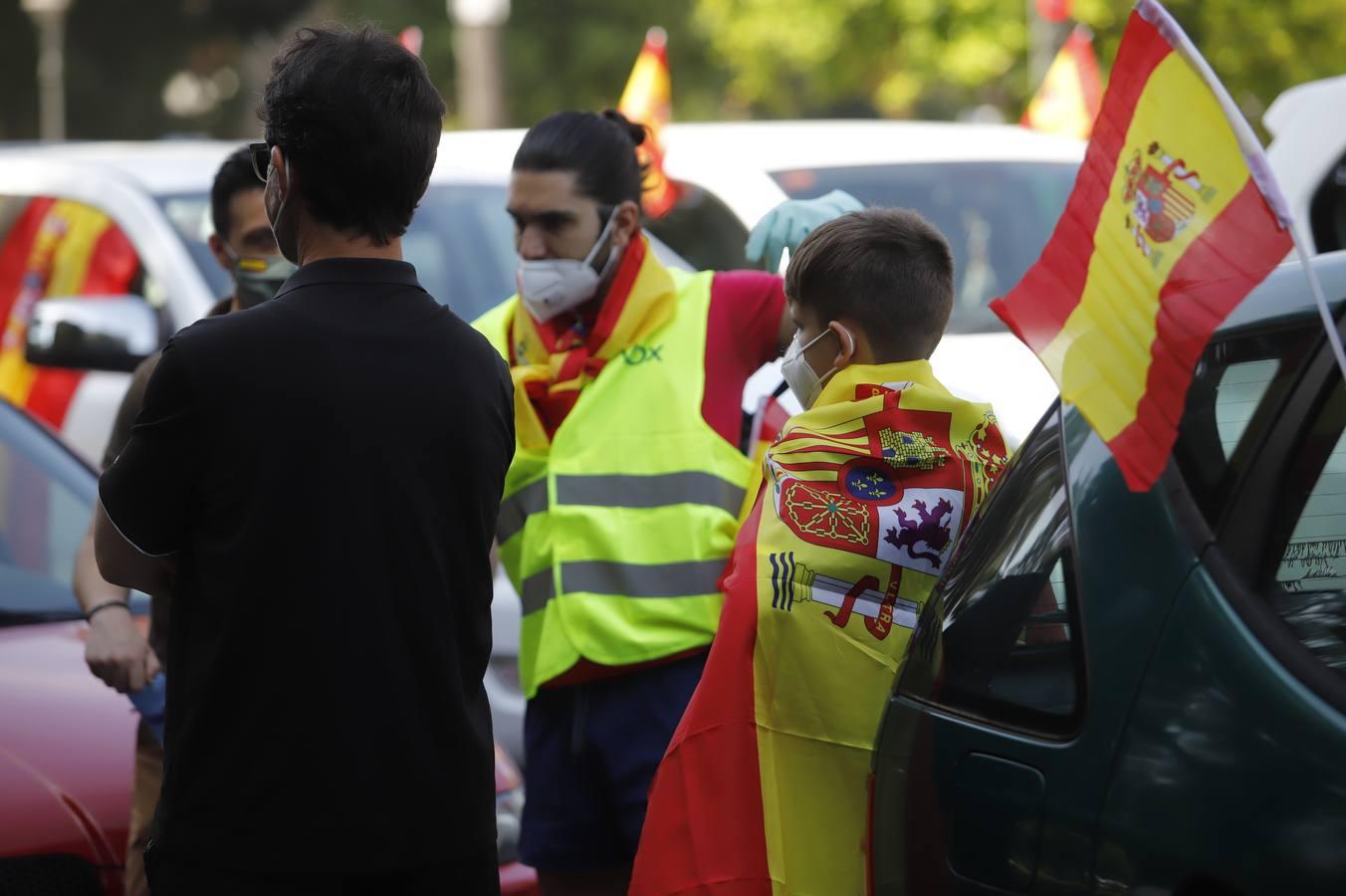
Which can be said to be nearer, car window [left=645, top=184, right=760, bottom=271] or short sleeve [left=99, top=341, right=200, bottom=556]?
short sleeve [left=99, top=341, right=200, bottom=556]

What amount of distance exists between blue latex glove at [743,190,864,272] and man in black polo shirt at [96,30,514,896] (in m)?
1.30

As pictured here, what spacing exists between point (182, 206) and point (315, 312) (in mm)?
5008

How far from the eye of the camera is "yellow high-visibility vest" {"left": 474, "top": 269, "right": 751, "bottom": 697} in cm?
347

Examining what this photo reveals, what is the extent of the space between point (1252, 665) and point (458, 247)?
16.4 ft

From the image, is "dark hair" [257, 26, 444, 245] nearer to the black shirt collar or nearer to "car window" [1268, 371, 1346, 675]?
the black shirt collar

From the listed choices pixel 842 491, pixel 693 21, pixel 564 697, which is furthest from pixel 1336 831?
pixel 693 21

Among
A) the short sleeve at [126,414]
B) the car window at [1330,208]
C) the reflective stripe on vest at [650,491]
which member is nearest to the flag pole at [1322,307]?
the reflective stripe on vest at [650,491]

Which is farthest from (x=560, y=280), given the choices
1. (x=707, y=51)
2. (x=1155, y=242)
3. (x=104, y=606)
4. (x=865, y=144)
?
(x=707, y=51)

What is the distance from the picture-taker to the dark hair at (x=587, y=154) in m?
3.70

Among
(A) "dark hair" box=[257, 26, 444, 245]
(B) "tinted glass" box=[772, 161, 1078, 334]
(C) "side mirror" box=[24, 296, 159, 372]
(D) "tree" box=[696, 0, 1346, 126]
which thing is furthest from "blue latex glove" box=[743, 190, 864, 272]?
(D) "tree" box=[696, 0, 1346, 126]

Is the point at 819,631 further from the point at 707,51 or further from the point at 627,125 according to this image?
the point at 707,51

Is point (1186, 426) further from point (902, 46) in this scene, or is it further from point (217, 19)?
point (217, 19)

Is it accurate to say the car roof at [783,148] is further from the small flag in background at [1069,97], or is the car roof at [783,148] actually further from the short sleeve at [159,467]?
the short sleeve at [159,467]

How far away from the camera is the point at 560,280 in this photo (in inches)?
146
